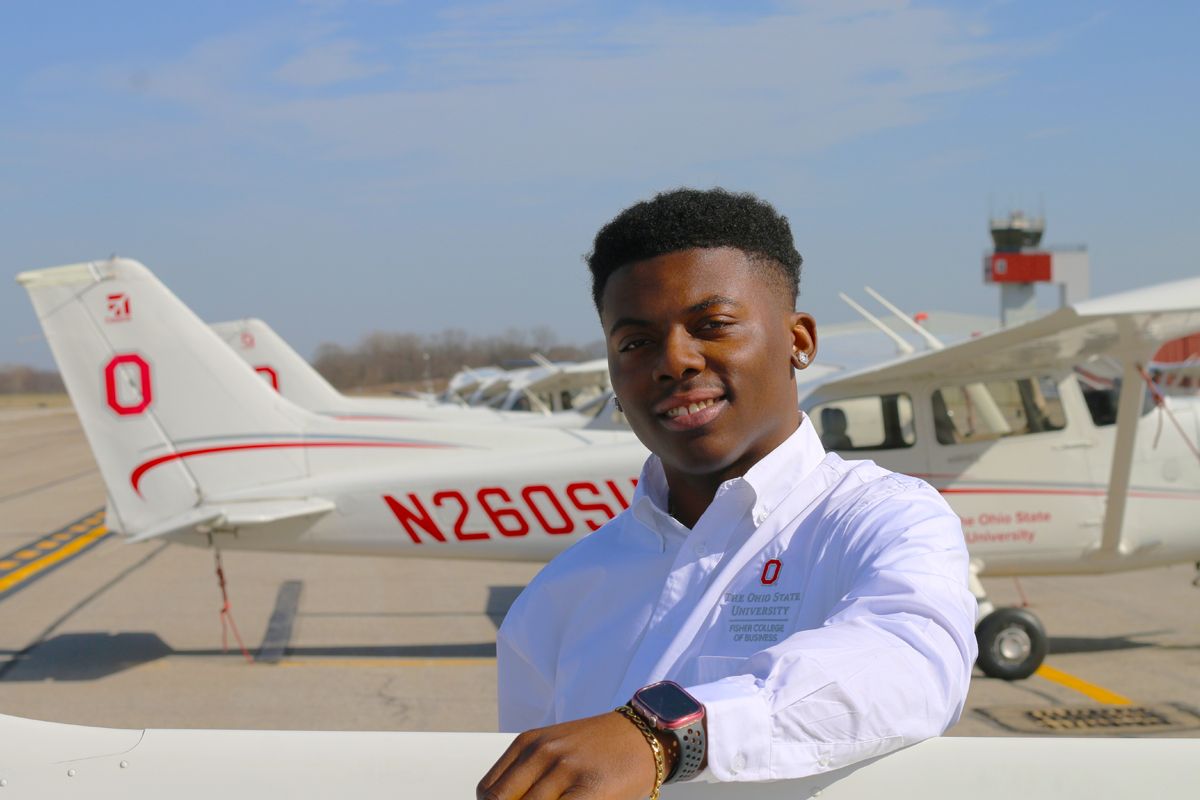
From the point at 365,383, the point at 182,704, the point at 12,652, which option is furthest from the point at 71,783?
the point at 365,383

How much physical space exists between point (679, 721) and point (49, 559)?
48.8 feet

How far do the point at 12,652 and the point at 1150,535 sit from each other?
8268 millimetres

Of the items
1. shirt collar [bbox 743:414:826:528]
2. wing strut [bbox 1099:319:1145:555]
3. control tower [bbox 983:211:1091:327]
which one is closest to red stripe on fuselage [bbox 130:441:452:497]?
wing strut [bbox 1099:319:1145:555]

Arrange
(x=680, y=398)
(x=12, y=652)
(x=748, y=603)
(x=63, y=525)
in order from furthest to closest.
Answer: (x=63, y=525)
(x=12, y=652)
(x=680, y=398)
(x=748, y=603)

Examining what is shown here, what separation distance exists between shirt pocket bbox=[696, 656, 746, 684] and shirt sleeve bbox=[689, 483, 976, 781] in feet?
0.45

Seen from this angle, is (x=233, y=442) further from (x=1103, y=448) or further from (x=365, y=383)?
(x=365, y=383)

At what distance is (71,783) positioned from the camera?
1.28 metres

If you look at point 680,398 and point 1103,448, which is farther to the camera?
point 1103,448

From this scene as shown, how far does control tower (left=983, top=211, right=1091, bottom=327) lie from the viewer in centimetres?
6731

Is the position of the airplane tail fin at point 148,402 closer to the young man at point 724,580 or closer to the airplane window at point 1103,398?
the airplane window at point 1103,398

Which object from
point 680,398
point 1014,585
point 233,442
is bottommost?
point 1014,585

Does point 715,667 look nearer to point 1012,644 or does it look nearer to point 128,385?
point 1012,644

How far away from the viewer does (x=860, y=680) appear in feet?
3.66

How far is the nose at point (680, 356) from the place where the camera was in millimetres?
1475
